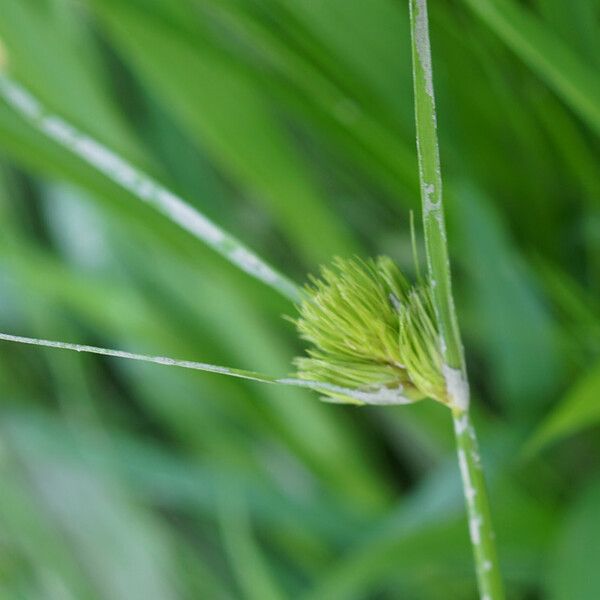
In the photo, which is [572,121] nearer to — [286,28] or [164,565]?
[286,28]

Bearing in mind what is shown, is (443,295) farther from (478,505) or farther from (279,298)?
(279,298)

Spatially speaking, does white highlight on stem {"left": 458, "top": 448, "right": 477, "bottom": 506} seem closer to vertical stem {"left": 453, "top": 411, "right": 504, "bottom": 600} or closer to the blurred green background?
vertical stem {"left": 453, "top": 411, "right": 504, "bottom": 600}

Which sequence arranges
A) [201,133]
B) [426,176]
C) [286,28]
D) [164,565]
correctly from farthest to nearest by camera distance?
1. [164,565]
2. [201,133]
3. [286,28]
4. [426,176]

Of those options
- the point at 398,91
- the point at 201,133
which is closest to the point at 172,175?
the point at 201,133

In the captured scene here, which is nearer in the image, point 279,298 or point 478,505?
point 478,505

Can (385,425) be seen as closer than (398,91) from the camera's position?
No

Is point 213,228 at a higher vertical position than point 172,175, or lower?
lower

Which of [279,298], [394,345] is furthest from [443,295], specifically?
[279,298]
